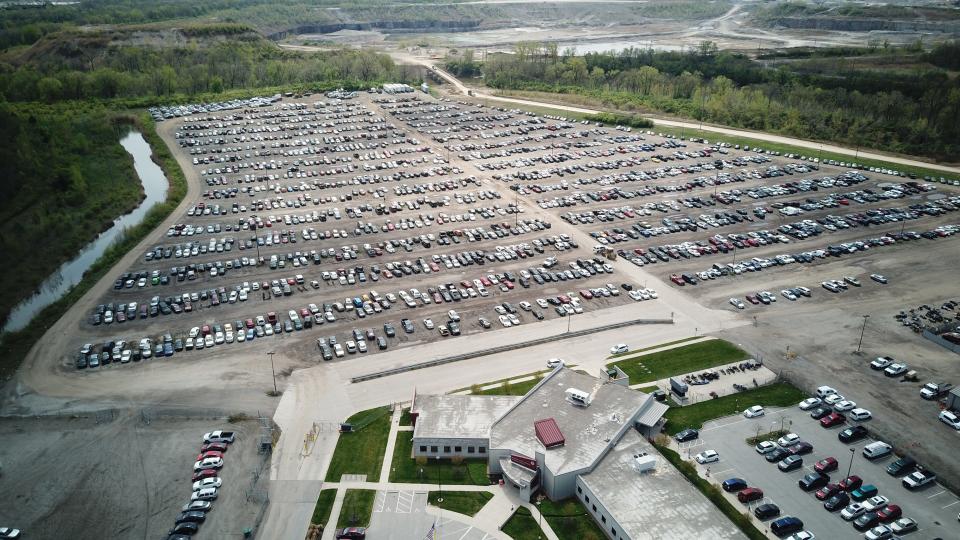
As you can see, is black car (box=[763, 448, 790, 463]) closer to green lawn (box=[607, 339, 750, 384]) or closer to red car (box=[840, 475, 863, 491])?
red car (box=[840, 475, 863, 491])

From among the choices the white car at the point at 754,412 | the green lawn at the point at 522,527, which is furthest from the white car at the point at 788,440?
the green lawn at the point at 522,527

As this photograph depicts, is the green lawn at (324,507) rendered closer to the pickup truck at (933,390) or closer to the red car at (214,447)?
the red car at (214,447)

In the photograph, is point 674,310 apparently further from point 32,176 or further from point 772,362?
point 32,176

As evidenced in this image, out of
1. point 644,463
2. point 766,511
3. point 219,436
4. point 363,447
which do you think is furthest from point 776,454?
point 219,436

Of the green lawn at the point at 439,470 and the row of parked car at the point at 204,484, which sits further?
the green lawn at the point at 439,470

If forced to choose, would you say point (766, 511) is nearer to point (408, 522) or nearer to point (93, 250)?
point (408, 522)

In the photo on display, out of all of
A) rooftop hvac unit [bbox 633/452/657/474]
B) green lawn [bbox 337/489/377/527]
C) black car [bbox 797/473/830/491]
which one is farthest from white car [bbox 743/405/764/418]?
green lawn [bbox 337/489/377/527]

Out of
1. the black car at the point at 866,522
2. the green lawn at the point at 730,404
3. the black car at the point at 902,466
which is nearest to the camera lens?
the black car at the point at 866,522
